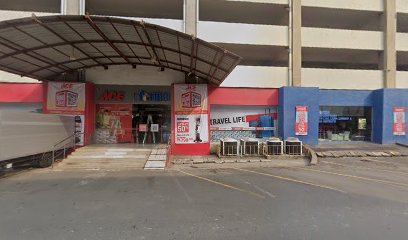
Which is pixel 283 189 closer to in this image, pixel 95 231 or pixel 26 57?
pixel 95 231

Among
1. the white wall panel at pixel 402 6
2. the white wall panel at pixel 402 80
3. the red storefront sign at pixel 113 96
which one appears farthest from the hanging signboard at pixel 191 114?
the white wall panel at pixel 402 6

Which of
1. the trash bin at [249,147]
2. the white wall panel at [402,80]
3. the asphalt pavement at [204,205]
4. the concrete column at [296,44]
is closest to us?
the asphalt pavement at [204,205]

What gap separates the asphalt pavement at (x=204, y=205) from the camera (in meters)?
5.03

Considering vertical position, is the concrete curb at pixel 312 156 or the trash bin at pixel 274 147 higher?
the trash bin at pixel 274 147

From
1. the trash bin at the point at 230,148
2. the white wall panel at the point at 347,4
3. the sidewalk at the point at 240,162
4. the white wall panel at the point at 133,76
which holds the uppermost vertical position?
the white wall panel at the point at 347,4

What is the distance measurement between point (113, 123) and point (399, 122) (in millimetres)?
→ 18184

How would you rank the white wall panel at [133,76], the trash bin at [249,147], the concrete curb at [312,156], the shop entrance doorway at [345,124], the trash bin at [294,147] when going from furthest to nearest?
the shop entrance doorway at [345,124] < the white wall panel at [133,76] < the trash bin at [249,147] < the trash bin at [294,147] < the concrete curb at [312,156]

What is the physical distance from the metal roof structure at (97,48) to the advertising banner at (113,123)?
2714 mm

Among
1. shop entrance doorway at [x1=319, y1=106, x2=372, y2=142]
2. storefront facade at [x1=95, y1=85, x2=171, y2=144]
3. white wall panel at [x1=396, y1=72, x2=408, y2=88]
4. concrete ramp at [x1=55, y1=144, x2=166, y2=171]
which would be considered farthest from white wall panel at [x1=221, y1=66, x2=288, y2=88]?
white wall panel at [x1=396, y1=72, x2=408, y2=88]

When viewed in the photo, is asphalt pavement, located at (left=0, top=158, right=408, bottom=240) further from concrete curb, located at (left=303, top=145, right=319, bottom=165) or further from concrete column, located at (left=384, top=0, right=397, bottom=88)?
concrete column, located at (left=384, top=0, right=397, bottom=88)

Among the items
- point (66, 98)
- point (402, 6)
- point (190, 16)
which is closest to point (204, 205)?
point (66, 98)

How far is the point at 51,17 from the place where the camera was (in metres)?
9.77

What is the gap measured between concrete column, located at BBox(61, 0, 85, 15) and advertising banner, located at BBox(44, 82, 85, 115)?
4.36 metres

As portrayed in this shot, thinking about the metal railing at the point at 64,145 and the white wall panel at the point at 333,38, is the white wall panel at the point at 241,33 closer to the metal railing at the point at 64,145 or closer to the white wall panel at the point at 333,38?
the white wall panel at the point at 333,38
